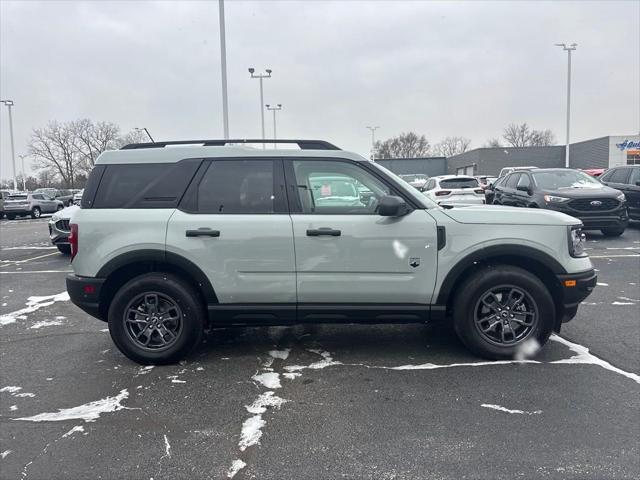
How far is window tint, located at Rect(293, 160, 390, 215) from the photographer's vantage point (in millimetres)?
4344

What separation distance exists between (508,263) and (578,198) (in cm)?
823

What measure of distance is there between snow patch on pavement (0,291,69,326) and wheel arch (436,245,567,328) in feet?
17.1

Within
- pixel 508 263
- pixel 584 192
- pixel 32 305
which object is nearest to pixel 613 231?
pixel 584 192

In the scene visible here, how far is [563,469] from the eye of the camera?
110 inches

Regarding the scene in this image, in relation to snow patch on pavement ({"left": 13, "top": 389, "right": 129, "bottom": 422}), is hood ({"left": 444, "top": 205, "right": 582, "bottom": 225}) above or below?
above

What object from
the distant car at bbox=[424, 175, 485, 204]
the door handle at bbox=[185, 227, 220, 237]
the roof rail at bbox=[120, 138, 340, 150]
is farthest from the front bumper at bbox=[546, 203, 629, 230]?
the door handle at bbox=[185, 227, 220, 237]

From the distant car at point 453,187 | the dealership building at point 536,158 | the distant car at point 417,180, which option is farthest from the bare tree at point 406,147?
the distant car at point 453,187

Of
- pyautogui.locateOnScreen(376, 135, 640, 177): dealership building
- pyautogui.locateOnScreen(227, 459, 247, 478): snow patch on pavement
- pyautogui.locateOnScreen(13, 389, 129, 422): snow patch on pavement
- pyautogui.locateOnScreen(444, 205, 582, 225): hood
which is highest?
pyautogui.locateOnScreen(376, 135, 640, 177): dealership building

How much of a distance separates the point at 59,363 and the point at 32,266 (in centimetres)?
677

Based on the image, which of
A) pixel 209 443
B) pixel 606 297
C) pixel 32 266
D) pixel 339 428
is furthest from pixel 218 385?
pixel 32 266

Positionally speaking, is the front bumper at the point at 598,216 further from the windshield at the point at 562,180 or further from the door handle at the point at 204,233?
the door handle at the point at 204,233

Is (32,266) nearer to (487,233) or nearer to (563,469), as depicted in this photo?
(487,233)

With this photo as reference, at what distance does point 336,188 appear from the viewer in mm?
4453

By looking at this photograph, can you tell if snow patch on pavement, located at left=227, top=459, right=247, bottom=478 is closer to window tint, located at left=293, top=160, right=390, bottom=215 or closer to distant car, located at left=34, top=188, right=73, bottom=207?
window tint, located at left=293, top=160, right=390, bottom=215
